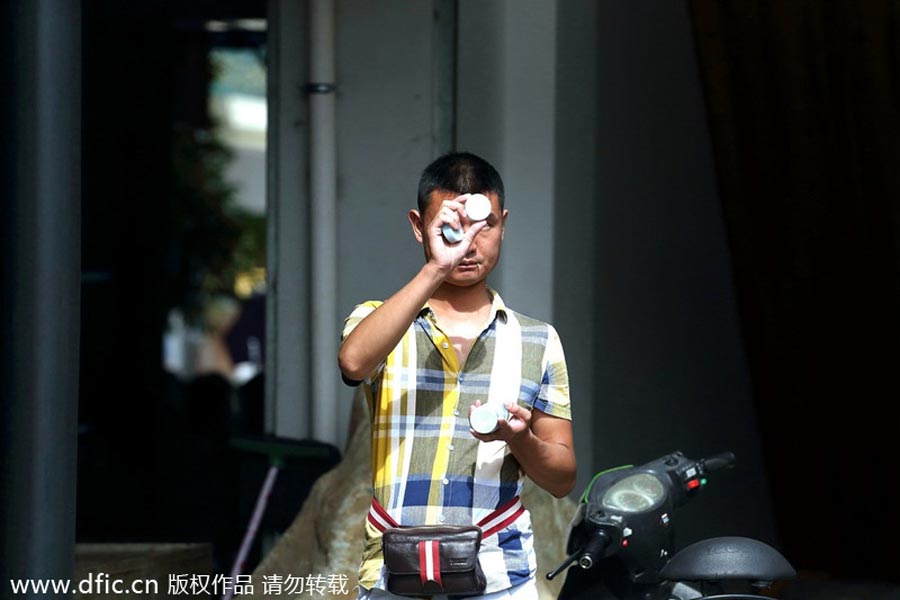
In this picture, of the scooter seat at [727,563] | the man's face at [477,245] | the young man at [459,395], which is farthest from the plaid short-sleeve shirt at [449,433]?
the scooter seat at [727,563]

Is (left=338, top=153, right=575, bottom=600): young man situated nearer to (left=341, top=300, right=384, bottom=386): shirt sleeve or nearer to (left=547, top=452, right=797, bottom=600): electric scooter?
(left=341, top=300, right=384, bottom=386): shirt sleeve

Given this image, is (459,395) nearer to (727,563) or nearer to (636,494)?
(636,494)

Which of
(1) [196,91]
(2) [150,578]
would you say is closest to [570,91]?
(2) [150,578]

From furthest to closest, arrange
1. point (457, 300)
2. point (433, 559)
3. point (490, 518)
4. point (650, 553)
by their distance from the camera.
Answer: point (650, 553) < point (457, 300) < point (490, 518) < point (433, 559)

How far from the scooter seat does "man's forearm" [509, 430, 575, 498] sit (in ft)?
1.05

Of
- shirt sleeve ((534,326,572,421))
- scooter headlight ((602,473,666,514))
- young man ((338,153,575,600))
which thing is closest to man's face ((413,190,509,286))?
young man ((338,153,575,600))

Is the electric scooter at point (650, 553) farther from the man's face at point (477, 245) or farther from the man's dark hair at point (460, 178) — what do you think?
the man's dark hair at point (460, 178)

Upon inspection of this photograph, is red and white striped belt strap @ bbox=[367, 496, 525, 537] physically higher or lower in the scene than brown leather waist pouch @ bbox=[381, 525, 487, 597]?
higher

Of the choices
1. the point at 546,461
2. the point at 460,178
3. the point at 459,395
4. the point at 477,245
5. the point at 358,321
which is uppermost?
the point at 460,178

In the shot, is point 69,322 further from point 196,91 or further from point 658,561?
point 196,91

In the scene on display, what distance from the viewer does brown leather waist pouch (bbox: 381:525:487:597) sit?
262cm

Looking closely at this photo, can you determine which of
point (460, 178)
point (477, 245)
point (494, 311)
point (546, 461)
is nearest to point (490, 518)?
point (546, 461)

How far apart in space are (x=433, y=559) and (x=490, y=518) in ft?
0.57

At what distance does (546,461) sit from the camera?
2711 mm
